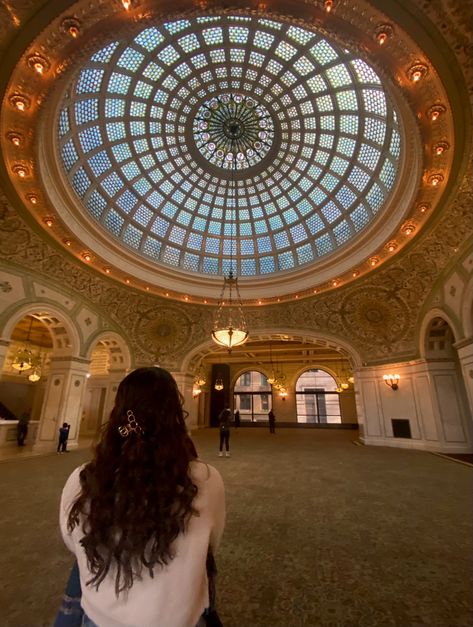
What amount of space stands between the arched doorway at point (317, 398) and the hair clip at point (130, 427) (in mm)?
23725

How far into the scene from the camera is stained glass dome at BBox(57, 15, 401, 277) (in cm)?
915

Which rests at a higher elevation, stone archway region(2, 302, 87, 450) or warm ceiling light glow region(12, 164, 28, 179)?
warm ceiling light glow region(12, 164, 28, 179)

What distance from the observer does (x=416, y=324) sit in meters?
11.6

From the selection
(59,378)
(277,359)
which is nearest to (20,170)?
(59,378)

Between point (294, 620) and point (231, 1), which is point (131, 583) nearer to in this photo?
point (294, 620)

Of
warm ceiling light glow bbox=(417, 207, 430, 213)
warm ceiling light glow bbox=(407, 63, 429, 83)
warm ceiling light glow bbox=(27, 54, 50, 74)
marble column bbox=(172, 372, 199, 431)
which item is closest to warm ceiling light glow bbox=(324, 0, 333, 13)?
warm ceiling light glow bbox=(407, 63, 429, 83)

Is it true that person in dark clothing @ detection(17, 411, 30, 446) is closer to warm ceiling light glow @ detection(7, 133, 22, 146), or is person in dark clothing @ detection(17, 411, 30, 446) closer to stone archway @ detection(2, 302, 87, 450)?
stone archway @ detection(2, 302, 87, 450)

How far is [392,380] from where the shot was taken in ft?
40.7

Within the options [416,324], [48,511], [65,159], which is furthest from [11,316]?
[416,324]

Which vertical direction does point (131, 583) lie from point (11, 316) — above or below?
below

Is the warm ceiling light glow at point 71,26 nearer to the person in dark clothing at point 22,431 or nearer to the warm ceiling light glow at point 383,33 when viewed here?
the warm ceiling light glow at point 383,33

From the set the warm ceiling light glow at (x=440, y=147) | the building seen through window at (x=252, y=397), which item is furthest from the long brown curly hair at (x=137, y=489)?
the building seen through window at (x=252, y=397)

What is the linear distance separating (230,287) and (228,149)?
21.3ft

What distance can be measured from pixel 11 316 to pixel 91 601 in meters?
11.3
